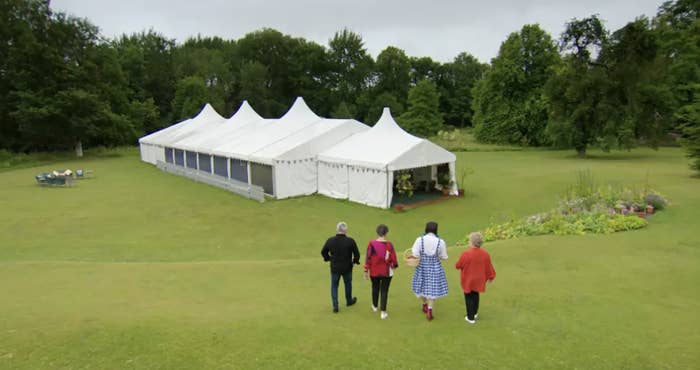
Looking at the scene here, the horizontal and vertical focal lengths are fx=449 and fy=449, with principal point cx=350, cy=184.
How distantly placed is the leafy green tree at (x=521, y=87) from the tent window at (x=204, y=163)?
102 feet

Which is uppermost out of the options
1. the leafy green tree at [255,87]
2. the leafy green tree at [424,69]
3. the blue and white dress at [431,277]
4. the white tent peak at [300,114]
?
the leafy green tree at [424,69]

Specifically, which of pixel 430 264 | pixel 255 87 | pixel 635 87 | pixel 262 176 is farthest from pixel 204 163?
pixel 255 87

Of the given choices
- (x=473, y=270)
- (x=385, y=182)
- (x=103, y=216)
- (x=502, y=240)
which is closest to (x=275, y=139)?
(x=385, y=182)

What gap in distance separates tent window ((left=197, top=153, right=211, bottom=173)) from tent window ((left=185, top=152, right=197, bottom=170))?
2.63 feet

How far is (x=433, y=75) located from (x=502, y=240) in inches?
2416

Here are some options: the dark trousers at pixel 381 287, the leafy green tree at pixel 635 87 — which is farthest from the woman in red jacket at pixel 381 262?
the leafy green tree at pixel 635 87

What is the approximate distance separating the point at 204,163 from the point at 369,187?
11834 millimetres

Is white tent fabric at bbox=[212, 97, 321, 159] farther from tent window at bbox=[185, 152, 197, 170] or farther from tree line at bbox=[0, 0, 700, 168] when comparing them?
tree line at bbox=[0, 0, 700, 168]

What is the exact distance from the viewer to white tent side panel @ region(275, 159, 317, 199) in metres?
19.6

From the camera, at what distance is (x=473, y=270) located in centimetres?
585

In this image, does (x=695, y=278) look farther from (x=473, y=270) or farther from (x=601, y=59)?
(x=601, y=59)

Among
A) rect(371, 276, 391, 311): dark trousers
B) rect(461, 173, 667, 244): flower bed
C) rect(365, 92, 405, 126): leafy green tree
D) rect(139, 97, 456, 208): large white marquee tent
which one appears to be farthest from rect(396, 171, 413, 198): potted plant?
rect(365, 92, 405, 126): leafy green tree

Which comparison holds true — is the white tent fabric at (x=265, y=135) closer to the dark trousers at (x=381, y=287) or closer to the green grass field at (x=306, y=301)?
the green grass field at (x=306, y=301)

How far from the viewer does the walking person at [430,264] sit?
19.5 feet
